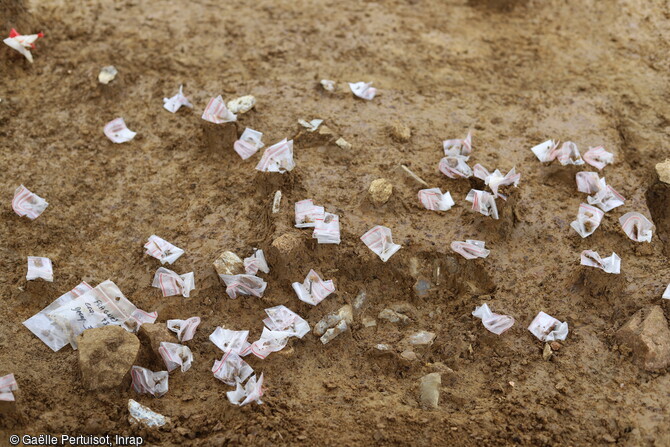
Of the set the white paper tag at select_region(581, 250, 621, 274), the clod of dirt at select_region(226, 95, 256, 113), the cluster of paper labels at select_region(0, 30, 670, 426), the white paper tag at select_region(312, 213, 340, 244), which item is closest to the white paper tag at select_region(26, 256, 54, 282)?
the cluster of paper labels at select_region(0, 30, 670, 426)

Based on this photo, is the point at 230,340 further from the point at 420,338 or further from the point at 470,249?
the point at 470,249

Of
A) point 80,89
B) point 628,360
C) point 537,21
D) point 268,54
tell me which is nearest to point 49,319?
point 80,89

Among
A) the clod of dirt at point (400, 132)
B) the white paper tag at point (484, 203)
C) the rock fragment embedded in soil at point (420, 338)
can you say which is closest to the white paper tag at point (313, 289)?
the rock fragment embedded in soil at point (420, 338)

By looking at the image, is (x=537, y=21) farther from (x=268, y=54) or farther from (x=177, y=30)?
(x=177, y=30)

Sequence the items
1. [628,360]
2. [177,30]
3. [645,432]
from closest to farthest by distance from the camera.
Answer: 1. [645,432]
2. [628,360]
3. [177,30]

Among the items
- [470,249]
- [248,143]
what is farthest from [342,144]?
[470,249]

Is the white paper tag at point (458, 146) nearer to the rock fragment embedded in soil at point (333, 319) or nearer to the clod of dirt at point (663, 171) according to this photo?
the clod of dirt at point (663, 171)

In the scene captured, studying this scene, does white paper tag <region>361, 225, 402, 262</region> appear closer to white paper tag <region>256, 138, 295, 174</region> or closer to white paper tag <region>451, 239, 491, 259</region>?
white paper tag <region>451, 239, 491, 259</region>
